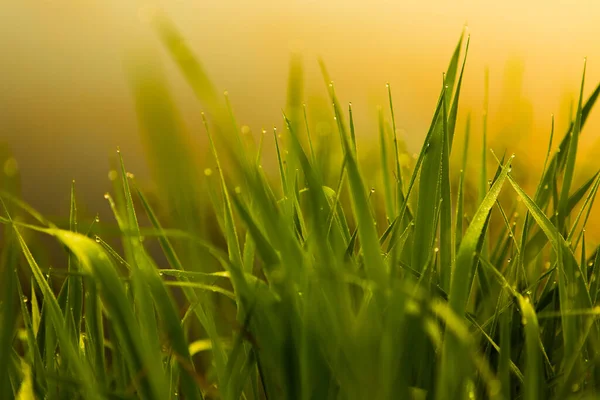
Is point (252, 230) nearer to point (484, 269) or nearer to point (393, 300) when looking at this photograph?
point (393, 300)

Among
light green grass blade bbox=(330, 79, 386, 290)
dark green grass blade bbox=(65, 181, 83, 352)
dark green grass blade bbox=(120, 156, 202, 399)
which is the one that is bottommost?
dark green grass blade bbox=(65, 181, 83, 352)

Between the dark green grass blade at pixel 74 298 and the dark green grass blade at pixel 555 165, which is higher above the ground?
the dark green grass blade at pixel 555 165

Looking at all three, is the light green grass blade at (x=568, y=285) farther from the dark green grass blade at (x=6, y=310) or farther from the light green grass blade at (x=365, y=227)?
the dark green grass blade at (x=6, y=310)

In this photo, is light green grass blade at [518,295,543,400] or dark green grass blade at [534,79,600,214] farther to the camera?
dark green grass blade at [534,79,600,214]

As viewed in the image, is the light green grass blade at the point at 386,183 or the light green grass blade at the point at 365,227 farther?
the light green grass blade at the point at 386,183

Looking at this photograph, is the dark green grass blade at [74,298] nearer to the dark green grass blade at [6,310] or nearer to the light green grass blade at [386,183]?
the dark green grass blade at [6,310]

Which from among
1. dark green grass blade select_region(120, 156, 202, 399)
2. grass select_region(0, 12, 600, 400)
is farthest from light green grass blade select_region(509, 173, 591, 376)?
dark green grass blade select_region(120, 156, 202, 399)

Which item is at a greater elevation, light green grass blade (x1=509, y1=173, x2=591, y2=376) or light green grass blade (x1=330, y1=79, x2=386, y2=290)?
light green grass blade (x1=330, y1=79, x2=386, y2=290)

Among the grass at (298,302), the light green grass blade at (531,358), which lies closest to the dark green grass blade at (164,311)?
the grass at (298,302)

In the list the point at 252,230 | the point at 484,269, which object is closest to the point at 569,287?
the point at 484,269

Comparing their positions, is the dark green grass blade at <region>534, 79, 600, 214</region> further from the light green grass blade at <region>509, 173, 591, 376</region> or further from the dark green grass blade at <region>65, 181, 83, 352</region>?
the dark green grass blade at <region>65, 181, 83, 352</region>

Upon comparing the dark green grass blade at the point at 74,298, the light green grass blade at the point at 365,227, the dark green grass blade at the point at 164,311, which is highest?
the light green grass blade at the point at 365,227

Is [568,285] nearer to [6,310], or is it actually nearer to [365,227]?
[365,227]
